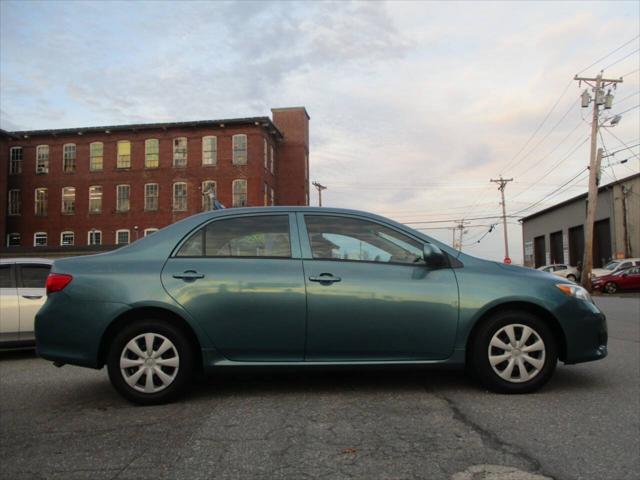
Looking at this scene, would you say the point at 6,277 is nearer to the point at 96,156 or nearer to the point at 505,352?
the point at 505,352

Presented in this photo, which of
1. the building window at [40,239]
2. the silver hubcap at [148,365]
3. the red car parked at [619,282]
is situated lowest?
the red car parked at [619,282]

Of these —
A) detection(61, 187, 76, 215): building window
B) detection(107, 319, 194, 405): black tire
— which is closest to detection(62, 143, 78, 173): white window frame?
detection(61, 187, 76, 215): building window

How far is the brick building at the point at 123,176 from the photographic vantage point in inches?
1871

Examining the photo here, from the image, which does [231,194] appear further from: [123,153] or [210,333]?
[210,333]

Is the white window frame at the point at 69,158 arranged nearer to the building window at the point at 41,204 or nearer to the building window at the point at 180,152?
the building window at the point at 41,204

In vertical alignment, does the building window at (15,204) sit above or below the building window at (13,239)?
above

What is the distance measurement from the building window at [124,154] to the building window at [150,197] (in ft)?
9.07

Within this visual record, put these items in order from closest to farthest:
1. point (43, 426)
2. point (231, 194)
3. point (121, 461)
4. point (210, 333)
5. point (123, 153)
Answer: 1. point (121, 461)
2. point (43, 426)
3. point (210, 333)
4. point (231, 194)
5. point (123, 153)

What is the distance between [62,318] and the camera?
4727 mm

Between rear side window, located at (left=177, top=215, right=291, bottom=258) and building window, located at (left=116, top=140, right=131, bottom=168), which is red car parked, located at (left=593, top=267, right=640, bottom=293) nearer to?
rear side window, located at (left=177, top=215, right=291, bottom=258)

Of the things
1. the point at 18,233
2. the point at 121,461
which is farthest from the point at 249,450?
the point at 18,233

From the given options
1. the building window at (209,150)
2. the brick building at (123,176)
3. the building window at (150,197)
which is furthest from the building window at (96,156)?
the building window at (209,150)

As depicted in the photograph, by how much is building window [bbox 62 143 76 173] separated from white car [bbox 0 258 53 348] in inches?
1822

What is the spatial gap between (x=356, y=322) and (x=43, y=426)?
2503 millimetres
